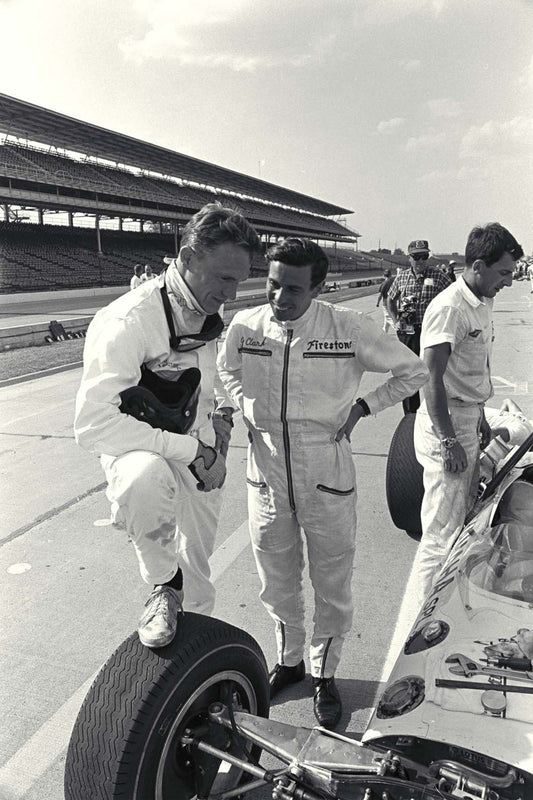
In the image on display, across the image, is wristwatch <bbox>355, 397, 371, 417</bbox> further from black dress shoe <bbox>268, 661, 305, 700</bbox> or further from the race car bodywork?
black dress shoe <bbox>268, 661, 305, 700</bbox>

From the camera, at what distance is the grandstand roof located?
3278cm

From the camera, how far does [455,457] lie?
303 centimetres

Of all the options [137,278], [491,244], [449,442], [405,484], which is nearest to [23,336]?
[137,278]

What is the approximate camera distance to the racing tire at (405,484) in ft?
12.7

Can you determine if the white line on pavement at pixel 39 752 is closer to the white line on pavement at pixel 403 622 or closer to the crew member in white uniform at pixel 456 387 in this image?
the white line on pavement at pixel 403 622

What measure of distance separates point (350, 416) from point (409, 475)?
4.80 feet

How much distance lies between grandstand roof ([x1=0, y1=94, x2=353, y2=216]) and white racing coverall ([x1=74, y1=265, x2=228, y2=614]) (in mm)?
33191

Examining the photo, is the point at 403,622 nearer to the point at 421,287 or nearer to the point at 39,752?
the point at 39,752

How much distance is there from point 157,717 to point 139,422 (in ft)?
2.58

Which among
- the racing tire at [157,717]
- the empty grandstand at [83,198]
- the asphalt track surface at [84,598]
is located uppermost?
the empty grandstand at [83,198]

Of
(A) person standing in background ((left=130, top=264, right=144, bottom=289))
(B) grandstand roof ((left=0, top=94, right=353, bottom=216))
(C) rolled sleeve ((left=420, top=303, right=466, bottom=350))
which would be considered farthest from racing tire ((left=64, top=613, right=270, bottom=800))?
(B) grandstand roof ((left=0, top=94, right=353, bottom=216))

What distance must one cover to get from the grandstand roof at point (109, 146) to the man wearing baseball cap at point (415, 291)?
29630 millimetres

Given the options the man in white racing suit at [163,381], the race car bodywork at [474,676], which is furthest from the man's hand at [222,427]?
the race car bodywork at [474,676]

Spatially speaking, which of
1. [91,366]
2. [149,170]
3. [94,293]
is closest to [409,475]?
[91,366]
